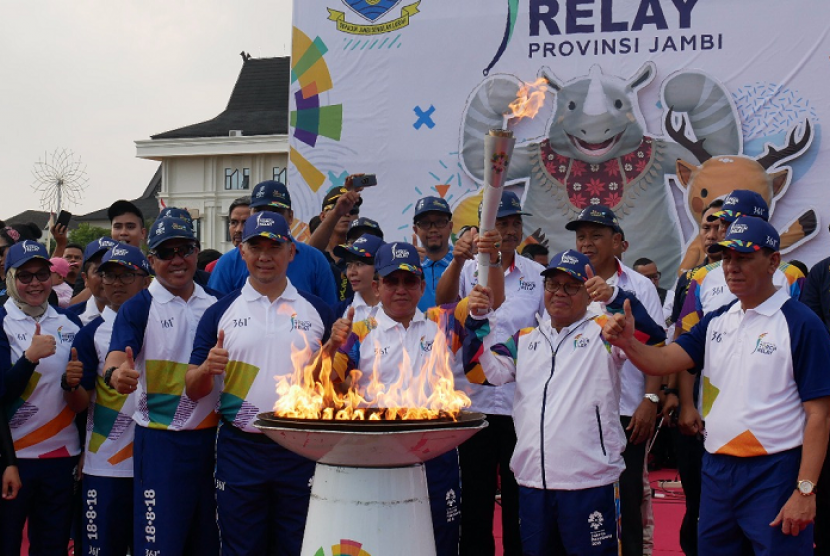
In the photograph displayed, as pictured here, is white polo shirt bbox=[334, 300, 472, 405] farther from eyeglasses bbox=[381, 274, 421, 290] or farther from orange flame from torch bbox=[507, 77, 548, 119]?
orange flame from torch bbox=[507, 77, 548, 119]

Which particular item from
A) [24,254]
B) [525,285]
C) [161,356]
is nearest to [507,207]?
[525,285]

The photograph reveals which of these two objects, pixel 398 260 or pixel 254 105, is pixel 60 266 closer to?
pixel 398 260

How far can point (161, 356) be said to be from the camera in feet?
13.1

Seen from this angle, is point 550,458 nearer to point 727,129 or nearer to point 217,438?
point 217,438

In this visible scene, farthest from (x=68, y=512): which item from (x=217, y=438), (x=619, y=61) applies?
(x=619, y=61)

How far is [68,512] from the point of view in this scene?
4289 millimetres

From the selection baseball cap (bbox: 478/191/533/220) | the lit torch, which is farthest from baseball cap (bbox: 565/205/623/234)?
the lit torch

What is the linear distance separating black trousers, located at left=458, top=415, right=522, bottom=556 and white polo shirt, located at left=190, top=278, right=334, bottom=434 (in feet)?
3.50

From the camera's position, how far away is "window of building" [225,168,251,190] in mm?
36250

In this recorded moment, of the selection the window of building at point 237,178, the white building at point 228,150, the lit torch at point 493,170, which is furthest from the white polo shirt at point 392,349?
the window of building at point 237,178

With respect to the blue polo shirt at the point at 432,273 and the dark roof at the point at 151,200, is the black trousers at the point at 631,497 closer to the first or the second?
the blue polo shirt at the point at 432,273

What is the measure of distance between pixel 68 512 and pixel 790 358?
334 centimetres

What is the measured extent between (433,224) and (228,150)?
32.8 meters

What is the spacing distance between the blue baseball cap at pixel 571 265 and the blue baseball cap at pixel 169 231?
1.65m
